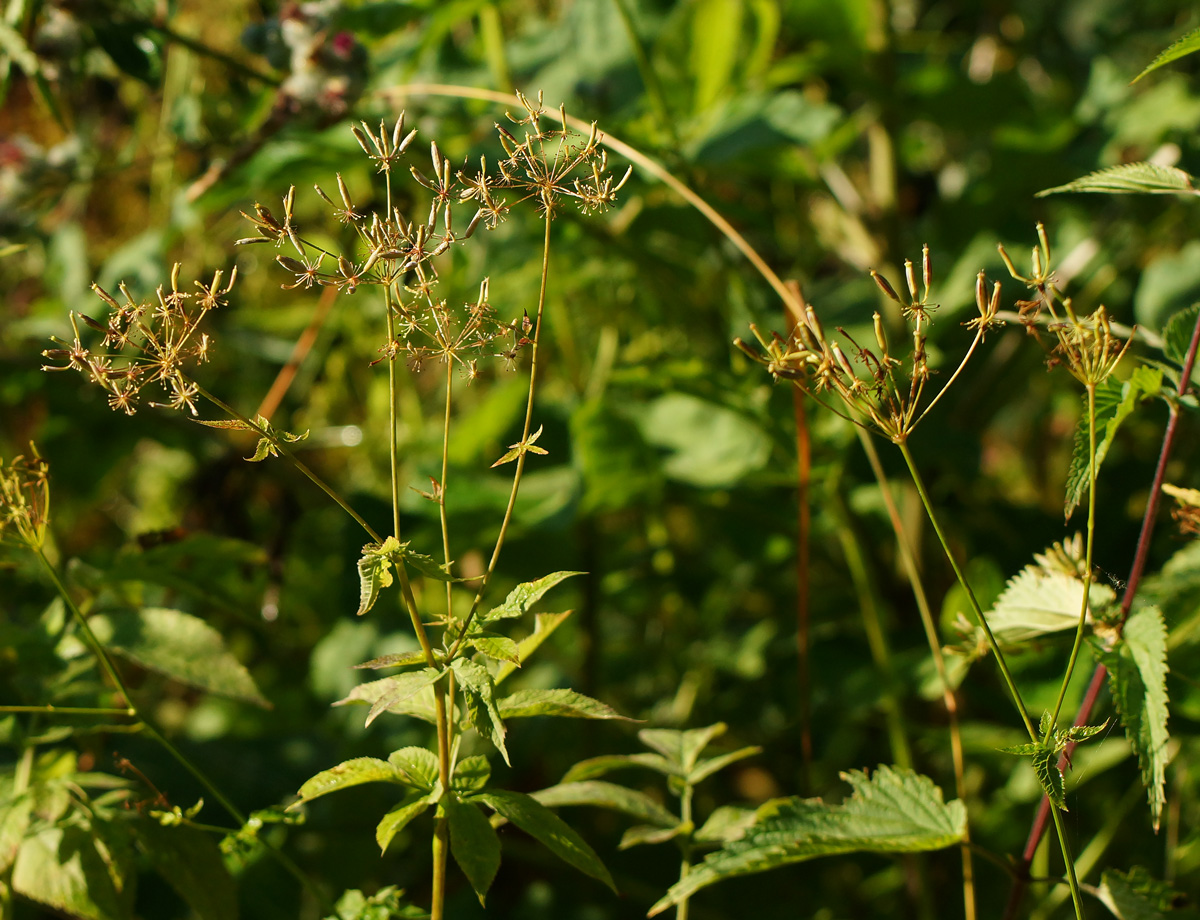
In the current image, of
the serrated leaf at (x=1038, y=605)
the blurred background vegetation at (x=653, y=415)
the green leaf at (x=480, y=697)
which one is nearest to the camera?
the green leaf at (x=480, y=697)

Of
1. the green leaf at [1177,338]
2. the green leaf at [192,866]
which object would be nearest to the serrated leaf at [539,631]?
the green leaf at [192,866]

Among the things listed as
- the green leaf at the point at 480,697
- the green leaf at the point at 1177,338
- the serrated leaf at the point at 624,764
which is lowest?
the serrated leaf at the point at 624,764

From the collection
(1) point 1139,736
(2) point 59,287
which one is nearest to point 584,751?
(1) point 1139,736

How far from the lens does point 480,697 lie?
1.40 ft

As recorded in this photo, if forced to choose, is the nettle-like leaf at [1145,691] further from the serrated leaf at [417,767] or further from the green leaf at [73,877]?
the green leaf at [73,877]

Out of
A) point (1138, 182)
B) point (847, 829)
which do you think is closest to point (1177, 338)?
point (1138, 182)

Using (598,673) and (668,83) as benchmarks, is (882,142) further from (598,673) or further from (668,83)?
(598,673)

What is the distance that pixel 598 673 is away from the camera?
1108 millimetres

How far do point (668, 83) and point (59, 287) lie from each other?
0.87 metres

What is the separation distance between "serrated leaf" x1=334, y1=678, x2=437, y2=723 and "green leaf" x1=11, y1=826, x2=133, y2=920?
0.21m

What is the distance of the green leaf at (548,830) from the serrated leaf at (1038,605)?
10.3 inches

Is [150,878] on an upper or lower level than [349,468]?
lower

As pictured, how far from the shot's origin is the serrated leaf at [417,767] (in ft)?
1.58

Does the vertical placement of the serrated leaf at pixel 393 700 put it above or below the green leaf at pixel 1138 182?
below
